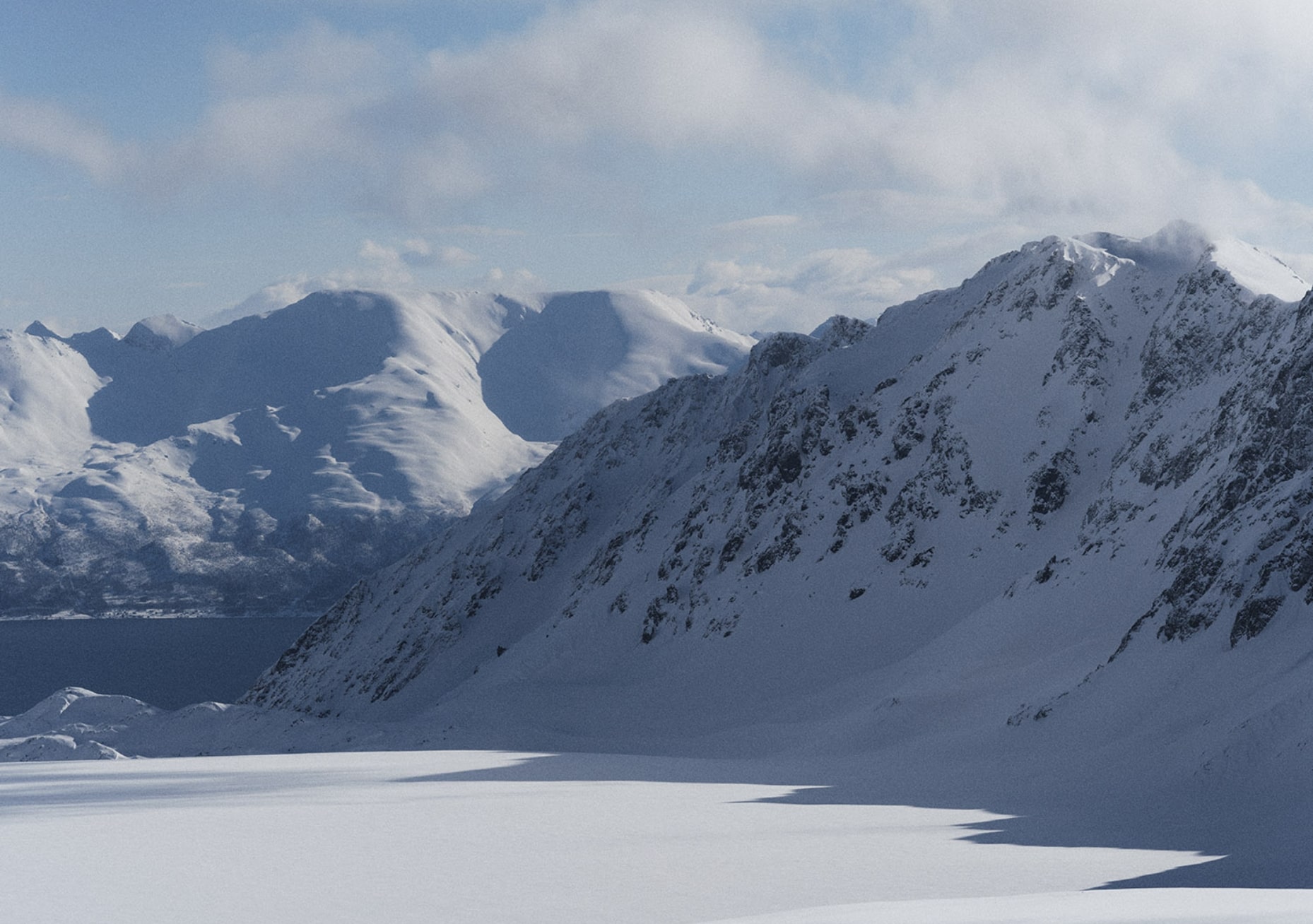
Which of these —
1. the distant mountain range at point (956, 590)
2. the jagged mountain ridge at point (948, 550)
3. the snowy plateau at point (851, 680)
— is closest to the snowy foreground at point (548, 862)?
the snowy plateau at point (851, 680)

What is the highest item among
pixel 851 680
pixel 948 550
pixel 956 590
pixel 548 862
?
pixel 948 550

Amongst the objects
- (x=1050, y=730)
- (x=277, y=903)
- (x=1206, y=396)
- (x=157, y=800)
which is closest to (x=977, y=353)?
(x=1206, y=396)

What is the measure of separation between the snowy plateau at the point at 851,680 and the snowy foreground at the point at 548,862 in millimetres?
157

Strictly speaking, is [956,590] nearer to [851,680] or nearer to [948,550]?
[948,550]

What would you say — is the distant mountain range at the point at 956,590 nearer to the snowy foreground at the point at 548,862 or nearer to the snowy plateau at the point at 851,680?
the snowy plateau at the point at 851,680

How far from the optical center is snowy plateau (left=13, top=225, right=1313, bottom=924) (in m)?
23.2

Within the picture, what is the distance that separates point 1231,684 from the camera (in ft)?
137

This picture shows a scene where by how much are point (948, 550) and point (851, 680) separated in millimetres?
14231

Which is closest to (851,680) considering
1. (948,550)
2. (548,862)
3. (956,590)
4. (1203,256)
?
(956,590)

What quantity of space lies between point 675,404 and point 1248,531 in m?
107

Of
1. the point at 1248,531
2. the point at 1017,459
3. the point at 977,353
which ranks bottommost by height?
the point at 1248,531

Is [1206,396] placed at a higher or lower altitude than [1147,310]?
lower

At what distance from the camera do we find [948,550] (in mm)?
82812

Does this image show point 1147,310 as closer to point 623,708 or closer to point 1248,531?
point 1248,531
